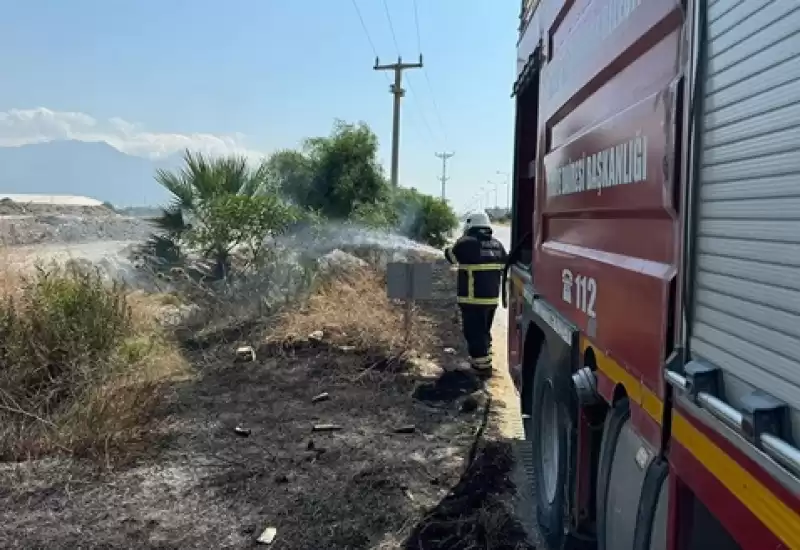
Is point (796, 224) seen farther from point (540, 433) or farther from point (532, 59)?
point (532, 59)

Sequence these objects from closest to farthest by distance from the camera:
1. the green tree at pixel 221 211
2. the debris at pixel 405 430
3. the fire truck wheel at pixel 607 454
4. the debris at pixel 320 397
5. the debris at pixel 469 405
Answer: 1. the fire truck wheel at pixel 607 454
2. the debris at pixel 405 430
3. the debris at pixel 469 405
4. the debris at pixel 320 397
5. the green tree at pixel 221 211

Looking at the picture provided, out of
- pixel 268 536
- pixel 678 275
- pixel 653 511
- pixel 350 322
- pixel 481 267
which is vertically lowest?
pixel 268 536

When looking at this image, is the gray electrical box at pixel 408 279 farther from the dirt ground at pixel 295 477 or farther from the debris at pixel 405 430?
the debris at pixel 405 430

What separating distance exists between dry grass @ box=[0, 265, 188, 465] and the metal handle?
4481 millimetres

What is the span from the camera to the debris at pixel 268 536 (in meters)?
4.26

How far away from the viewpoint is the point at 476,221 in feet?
27.0

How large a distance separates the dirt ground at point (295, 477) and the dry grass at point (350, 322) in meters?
0.99

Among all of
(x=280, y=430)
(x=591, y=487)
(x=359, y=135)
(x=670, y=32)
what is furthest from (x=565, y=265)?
(x=359, y=135)

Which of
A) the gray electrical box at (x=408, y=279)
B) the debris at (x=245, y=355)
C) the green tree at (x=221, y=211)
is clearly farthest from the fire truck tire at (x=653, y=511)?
the green tree at (x=221, y=211)

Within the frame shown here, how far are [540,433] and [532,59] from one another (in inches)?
93.4

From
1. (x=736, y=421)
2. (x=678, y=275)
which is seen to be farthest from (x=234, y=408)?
(x=736, y=421)

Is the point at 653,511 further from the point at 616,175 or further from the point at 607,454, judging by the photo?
the point at 616,175

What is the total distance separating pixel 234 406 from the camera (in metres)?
7.10

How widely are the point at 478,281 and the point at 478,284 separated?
0.03 m
